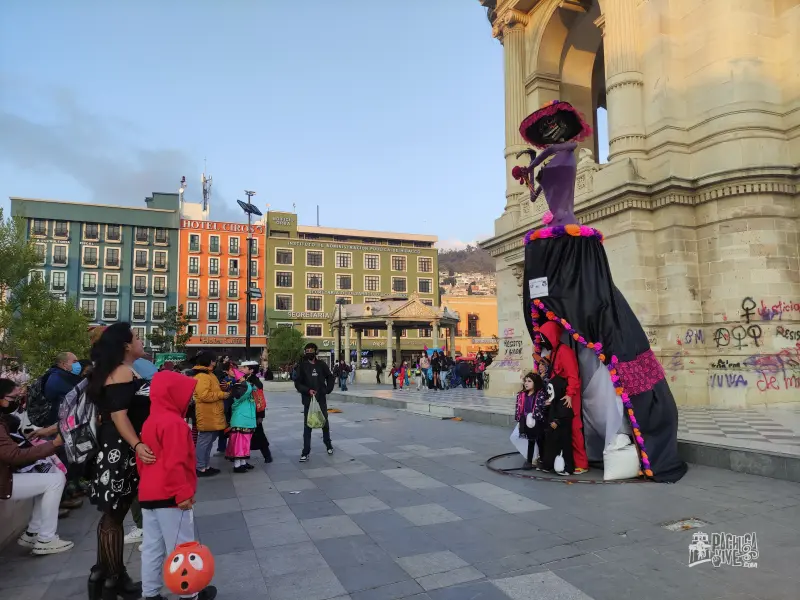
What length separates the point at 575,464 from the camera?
724cm

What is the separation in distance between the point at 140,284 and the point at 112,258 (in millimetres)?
3826

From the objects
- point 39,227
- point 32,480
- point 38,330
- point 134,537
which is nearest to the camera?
point 32,480

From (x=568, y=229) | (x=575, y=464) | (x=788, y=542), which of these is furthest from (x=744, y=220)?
(x=788, y=542)

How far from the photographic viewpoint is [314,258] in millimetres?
63344

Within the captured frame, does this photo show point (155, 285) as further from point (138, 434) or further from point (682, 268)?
point (138, 434)

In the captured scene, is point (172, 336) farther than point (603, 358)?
Yes

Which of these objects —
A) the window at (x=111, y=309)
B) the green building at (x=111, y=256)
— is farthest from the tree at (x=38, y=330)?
the window at (x=111, y=309)

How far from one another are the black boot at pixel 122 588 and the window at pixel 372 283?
199 ft

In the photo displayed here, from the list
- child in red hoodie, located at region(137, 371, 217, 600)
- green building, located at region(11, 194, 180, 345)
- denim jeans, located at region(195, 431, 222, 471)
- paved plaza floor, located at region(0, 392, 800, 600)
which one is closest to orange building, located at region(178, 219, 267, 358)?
green building, located at region(11, 194, 180, 345)

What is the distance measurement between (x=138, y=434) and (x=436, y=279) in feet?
208

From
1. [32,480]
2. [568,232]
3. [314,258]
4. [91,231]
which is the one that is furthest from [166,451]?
[91,231]

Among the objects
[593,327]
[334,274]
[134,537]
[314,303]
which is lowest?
[134,537]

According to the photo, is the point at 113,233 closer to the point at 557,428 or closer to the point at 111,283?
the point at 111,283

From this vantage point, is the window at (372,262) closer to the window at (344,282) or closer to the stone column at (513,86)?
the window at (344,282)
